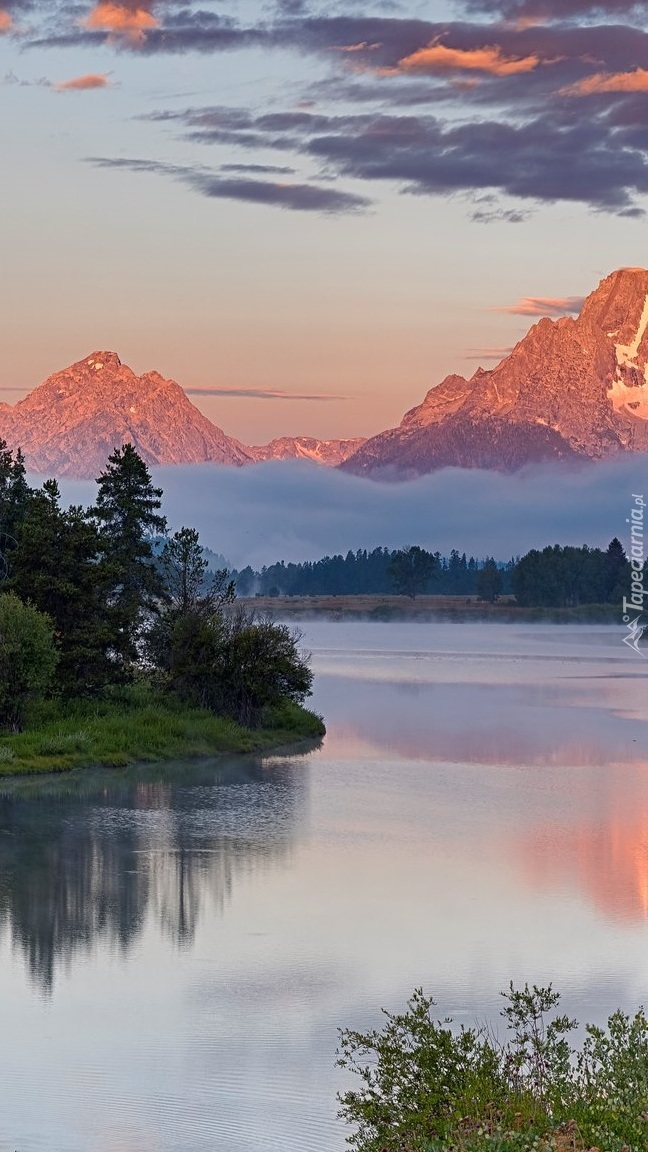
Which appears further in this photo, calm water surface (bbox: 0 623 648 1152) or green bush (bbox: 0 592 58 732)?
green bush (bbox: 0 592 58 732)

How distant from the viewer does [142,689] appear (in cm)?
6744

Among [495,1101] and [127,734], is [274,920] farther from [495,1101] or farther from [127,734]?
[127,734]

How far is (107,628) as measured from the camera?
62.8m

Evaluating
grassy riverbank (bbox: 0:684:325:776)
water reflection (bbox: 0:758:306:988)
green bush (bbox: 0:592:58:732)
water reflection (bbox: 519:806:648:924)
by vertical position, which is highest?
green bush (bbox: 0:592:58:732)

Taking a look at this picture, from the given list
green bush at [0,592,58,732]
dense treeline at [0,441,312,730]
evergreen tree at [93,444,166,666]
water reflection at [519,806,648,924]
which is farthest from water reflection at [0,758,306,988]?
evergreen tree at [93,444,166,666]

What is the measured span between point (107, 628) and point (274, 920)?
31760mm

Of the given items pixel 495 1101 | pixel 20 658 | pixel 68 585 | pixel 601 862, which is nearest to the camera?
pixel 495 1101

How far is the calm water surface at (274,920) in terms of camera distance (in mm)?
21047

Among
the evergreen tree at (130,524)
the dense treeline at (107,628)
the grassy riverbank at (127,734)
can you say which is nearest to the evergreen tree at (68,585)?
the dense treeline at (107,628)

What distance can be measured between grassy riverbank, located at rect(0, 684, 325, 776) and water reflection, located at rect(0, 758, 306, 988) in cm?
172

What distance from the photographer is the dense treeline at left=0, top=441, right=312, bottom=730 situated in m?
57.0

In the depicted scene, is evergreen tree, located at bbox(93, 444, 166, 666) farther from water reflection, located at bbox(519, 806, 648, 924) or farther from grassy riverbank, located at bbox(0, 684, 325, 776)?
water reflection, located at bbox(519, 806, 648, 924)

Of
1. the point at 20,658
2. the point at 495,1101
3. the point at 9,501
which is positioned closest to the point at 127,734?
the point at 20,658

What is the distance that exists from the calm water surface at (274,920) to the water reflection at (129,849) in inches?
3.9
